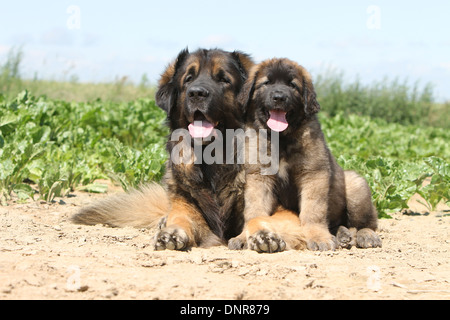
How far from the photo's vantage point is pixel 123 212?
205 inches

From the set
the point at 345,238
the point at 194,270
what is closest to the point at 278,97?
the point at 345,238

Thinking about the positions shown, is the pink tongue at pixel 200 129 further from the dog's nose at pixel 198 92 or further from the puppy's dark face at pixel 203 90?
the dog's nose at pixel 198 92

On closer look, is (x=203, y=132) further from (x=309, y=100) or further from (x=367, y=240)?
(x=367, y=240)

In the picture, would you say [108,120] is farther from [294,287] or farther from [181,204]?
[294,287]

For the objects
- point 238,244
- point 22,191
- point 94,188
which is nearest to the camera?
point 238,244

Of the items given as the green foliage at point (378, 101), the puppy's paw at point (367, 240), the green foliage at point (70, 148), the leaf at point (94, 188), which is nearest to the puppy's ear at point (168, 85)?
the green foliage at point (70, 148)

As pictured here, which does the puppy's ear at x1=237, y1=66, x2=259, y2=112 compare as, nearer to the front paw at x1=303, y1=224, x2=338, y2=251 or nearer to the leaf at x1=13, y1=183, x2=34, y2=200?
the front paw at x1=303, y1=224, x2=338, y2=251

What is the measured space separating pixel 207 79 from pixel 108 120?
572cm

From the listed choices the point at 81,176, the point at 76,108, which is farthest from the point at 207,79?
the point at 76,108

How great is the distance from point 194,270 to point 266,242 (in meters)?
0.81

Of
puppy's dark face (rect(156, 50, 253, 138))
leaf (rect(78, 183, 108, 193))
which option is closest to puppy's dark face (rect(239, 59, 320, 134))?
puppy's dark face (rect(156, 50, 253, 138))

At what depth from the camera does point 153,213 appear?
5277 millimetres

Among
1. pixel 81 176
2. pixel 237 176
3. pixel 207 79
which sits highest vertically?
pixel 207 79

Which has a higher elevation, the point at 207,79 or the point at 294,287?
the point at 207,79
